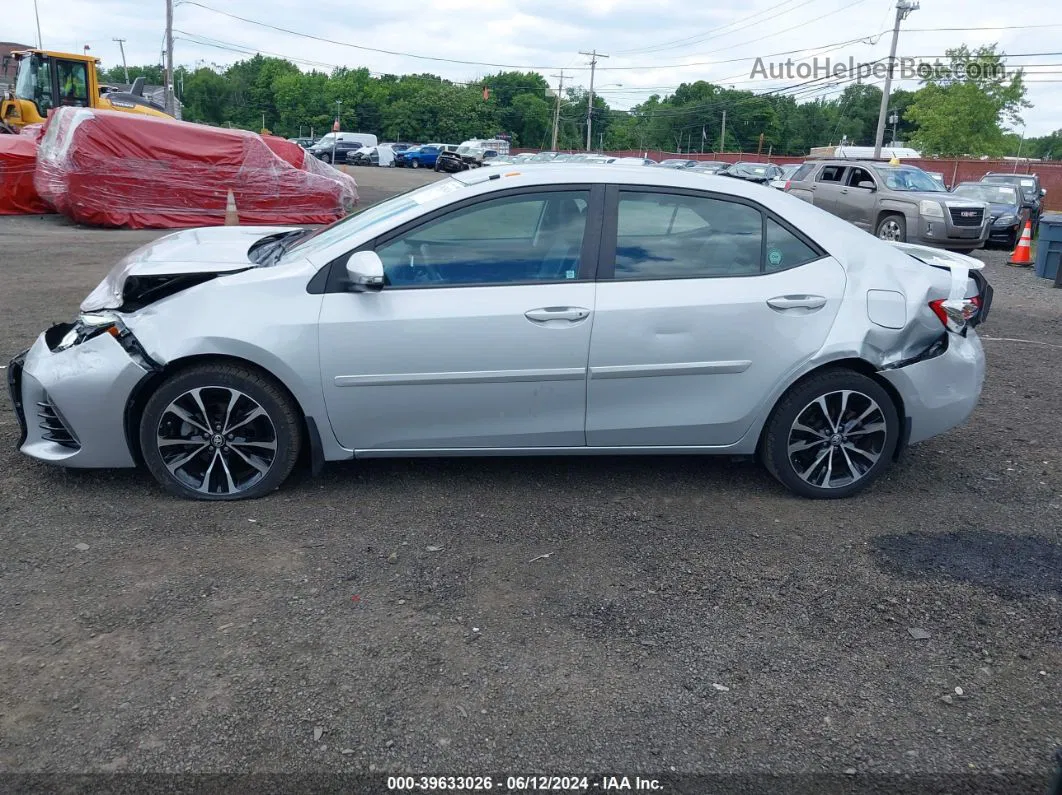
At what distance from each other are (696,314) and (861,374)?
0.91 meters

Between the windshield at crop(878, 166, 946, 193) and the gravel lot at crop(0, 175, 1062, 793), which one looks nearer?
the gravel lot at crop(0, 175, 1062, 793)

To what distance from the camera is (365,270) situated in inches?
161

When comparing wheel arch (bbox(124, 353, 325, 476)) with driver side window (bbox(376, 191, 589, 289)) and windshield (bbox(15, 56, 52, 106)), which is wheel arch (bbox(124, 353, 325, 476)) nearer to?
driver side window (bbox(376, 191, 589, 289))

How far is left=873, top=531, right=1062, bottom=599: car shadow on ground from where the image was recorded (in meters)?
3.88

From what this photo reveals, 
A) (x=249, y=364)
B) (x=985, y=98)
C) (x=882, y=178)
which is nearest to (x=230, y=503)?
(x=249, y=364)

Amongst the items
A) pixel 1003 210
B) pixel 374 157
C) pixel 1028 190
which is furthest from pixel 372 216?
pixel 374 157

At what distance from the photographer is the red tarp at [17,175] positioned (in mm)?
16875

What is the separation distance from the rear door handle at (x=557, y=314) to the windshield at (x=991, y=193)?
59.4ft

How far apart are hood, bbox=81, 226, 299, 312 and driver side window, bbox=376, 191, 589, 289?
2.60 ft

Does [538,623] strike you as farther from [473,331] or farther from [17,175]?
[17,175]

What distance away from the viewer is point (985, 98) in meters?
52.0

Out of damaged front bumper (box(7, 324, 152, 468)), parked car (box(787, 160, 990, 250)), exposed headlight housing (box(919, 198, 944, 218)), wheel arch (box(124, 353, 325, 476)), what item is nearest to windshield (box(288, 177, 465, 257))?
wheel arch (box(124, 353, 325, 476))

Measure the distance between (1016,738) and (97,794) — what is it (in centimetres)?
273

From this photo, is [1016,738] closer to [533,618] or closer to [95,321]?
[533,618]
